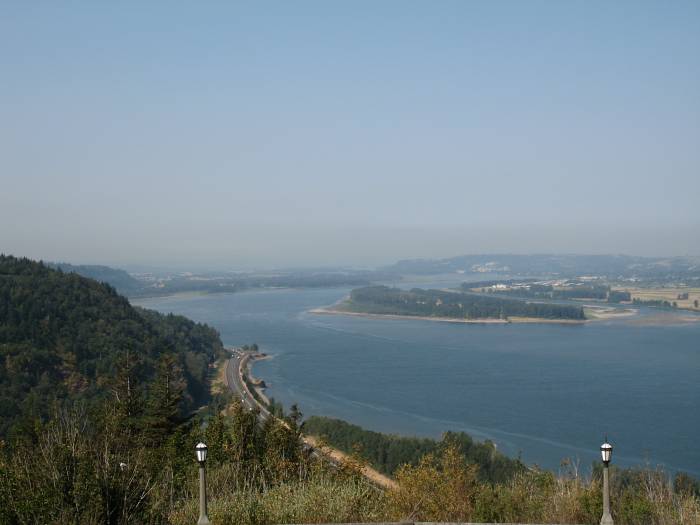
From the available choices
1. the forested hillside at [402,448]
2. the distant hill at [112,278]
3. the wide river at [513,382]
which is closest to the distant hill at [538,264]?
the distant hill at [112,278]

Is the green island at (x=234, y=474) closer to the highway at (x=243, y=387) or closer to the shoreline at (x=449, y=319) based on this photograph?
the highway at (x=243, y=387)

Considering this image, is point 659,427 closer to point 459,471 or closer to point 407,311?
point 459,471

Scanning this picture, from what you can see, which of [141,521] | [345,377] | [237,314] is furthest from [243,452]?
[237,314]

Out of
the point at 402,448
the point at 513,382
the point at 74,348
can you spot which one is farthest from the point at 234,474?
the point at 513,382

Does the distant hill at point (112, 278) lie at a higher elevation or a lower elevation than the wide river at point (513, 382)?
higher

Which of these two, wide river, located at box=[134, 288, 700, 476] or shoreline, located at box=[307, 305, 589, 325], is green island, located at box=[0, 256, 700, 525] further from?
shoreline, located at box=[307, 305, 589, 325]

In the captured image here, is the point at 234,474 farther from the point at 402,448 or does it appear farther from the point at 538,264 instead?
the point at 538,264

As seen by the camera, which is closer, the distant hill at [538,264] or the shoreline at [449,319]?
the shoreline at [449,319]
